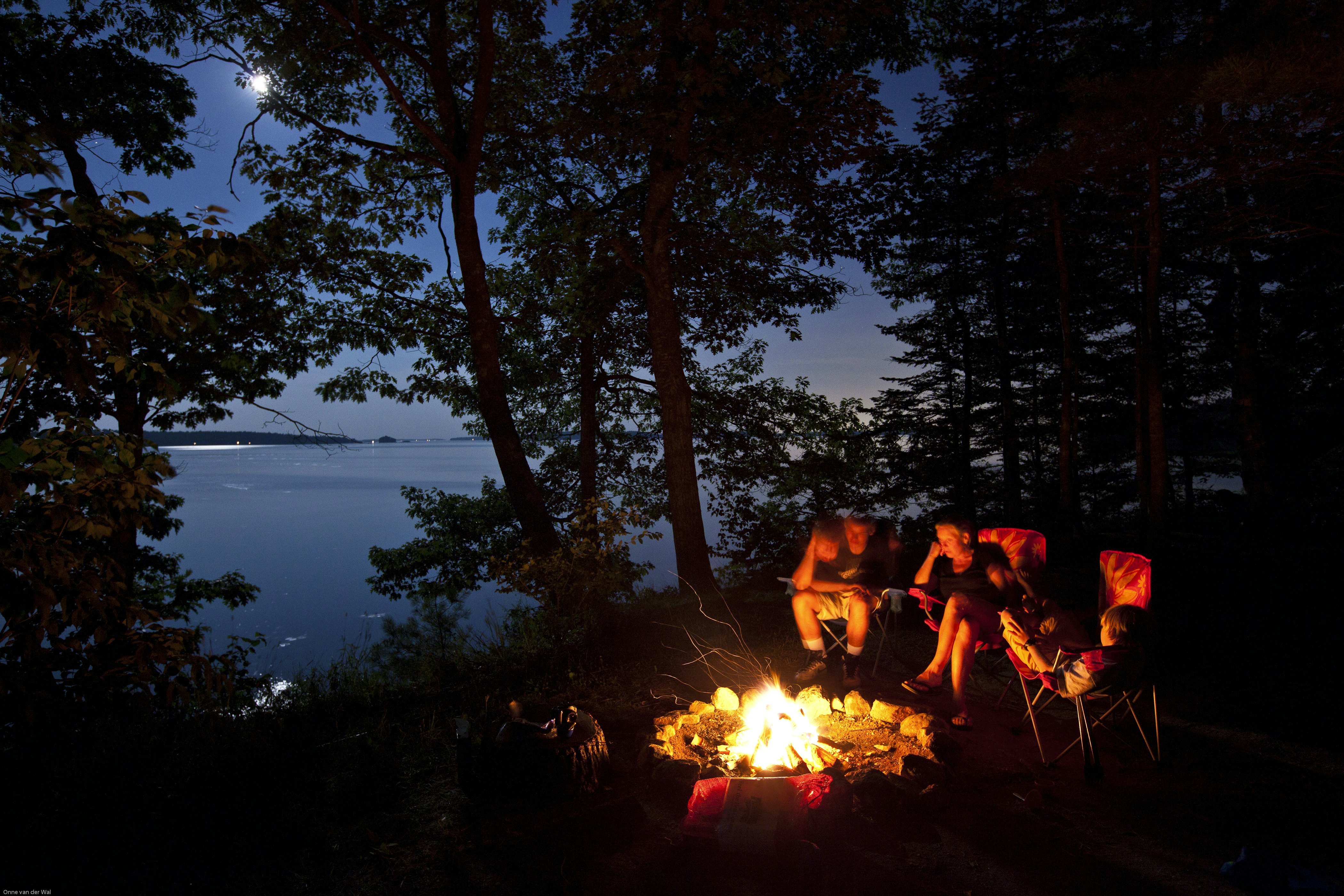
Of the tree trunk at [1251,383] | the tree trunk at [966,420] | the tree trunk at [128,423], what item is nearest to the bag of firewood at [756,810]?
the tree trunk at [128,423]

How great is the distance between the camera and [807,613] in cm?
427

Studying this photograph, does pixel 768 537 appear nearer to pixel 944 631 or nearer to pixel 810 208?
pixel 810 208

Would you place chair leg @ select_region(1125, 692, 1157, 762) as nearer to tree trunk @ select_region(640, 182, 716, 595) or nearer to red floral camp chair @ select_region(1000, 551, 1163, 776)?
red floral camp chair @ select_region(1000, 551, 1163, 776)

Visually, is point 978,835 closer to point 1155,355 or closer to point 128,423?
point 1155,355

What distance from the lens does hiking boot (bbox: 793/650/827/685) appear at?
4199mm

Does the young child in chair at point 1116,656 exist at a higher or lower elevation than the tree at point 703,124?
lower

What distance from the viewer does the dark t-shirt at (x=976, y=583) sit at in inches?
148

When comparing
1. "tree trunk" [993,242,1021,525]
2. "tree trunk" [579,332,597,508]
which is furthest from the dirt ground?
"tree trunk" [993,242,1021,525]

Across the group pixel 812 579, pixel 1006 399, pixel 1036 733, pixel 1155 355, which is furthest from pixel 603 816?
pixel 1006 399

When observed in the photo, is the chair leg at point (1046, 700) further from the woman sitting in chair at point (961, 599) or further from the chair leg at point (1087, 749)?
the woman sitting in chair at point (961, 599)

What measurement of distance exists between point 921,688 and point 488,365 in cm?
482

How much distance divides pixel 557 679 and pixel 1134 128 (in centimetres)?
805

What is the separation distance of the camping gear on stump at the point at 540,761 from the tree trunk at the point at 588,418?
21.2 feet

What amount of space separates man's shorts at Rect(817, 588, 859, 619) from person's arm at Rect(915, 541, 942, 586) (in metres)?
0.51
